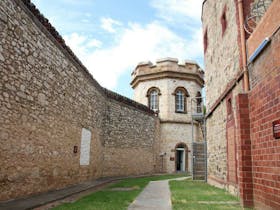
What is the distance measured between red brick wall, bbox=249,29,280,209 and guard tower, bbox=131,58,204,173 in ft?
49.1

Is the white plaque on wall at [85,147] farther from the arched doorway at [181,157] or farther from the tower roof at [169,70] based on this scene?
the tower roof at [169,70]

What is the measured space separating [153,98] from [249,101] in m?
15.9

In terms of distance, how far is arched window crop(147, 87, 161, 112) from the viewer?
71.5 feet

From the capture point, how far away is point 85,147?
11031mm

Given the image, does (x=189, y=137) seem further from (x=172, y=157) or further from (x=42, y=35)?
(x=42, y=35)

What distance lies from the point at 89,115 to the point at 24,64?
17.3ft

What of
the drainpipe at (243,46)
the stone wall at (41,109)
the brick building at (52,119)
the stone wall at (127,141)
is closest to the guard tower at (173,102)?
the stone wall at (127,141)

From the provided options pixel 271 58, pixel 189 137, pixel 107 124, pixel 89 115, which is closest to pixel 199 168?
pixel 107 124

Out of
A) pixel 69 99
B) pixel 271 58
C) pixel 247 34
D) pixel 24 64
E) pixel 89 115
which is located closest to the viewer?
pixel 271 58

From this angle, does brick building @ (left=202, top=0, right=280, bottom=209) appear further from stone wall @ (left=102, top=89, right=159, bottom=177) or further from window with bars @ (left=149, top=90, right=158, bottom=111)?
window with bars @ (left=149, top=90, right=158, bottom=111)

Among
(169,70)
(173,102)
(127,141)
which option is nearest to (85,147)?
(127,141)

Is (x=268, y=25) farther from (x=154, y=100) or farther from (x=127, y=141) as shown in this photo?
(x=154, y=100)

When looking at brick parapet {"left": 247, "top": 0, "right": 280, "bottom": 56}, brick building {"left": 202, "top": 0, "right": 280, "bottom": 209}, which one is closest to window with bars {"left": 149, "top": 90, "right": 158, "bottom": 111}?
brick building {"left": 202, "top": 0, "right": 280, "bottom": 209}

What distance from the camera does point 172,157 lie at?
67.8 ft
